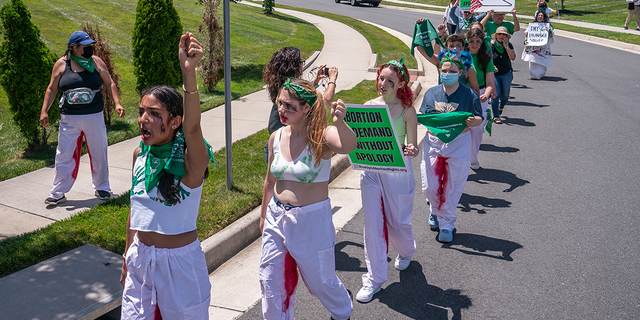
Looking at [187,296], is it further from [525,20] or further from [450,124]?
[525,20]

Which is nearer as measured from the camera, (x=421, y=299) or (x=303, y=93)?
(x=303, y=93)

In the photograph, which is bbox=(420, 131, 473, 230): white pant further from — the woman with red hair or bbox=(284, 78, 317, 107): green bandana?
bbox=(284, 78, 317, 107): green bandana

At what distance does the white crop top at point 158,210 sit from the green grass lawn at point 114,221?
219 centimetres

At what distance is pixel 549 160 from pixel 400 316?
5.34 metres

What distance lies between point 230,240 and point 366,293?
160cm

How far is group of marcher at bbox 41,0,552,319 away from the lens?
3.07 m

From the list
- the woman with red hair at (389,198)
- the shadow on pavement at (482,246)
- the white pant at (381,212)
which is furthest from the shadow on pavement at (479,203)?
the white pant at (381,212)

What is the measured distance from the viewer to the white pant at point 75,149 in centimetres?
635

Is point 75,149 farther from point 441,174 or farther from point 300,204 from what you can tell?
point 441,174

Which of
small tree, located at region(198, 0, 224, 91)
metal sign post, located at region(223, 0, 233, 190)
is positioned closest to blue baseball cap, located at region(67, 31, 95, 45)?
metal sign post, located at region(223, 0, 233, 190)

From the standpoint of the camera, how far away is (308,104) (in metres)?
3.66

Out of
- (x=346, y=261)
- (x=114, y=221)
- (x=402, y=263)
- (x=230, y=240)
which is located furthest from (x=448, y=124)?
(x=114, y=221)

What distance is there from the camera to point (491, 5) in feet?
40.1

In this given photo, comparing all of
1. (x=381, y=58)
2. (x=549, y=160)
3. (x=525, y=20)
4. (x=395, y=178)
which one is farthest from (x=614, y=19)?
(x=395, y=178)
